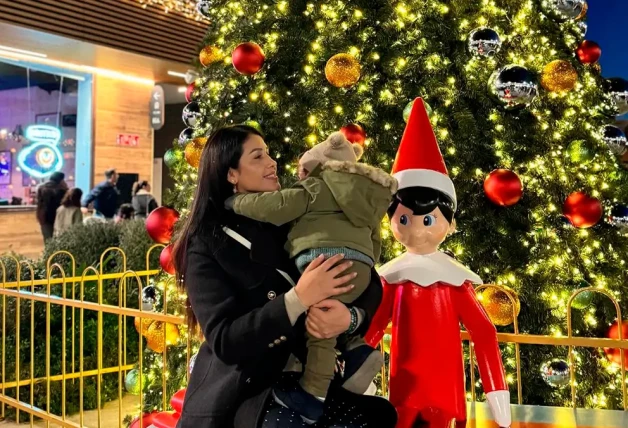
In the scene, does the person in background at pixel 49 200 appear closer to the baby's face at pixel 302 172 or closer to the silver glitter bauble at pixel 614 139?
the silver glitter bauble at pixel 614 139

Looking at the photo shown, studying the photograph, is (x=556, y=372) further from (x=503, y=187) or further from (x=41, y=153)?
(x=41, y=153)

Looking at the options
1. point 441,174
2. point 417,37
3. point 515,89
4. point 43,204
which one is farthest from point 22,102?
point 441,174

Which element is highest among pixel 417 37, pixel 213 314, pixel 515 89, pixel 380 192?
pixel 417 37

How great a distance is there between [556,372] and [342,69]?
1909mm

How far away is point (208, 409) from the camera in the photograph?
1479 mm

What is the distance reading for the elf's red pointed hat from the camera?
1948 millimetres

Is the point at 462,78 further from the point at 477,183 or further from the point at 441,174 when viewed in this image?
the point at 441,174

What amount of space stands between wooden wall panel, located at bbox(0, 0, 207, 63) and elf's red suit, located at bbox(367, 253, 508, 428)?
24.9ft

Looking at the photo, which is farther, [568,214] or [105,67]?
[105,67]

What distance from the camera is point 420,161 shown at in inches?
77.9

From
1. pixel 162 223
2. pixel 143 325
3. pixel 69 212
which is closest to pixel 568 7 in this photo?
pixel 162 223

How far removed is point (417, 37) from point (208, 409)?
108 inches

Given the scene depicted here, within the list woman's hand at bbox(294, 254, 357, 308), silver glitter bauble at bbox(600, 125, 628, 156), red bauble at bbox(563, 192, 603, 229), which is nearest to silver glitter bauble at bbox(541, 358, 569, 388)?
red bauble at bbox(563, 192, 603, 229)

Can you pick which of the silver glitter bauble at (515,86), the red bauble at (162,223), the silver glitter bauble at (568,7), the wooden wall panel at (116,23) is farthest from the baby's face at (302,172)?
the wooden wall panel at (116,23)
